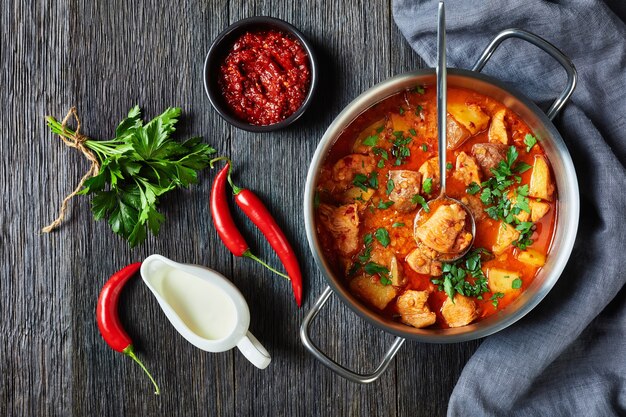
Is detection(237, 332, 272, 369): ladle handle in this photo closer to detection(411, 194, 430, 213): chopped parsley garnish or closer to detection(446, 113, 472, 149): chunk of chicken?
detection(411, 194, 430, 213): chopped parsley garnish

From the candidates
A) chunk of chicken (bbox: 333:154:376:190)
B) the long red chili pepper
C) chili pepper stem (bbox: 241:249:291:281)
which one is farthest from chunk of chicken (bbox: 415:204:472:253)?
the long red chili pepper

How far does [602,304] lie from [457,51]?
4.79ft

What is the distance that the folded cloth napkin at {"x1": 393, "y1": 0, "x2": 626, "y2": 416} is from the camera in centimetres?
296

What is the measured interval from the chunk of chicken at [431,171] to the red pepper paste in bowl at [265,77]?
74 cm

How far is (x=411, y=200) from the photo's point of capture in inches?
110

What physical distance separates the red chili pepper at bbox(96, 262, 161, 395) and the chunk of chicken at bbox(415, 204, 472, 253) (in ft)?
5.14

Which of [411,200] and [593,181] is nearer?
[411,200]

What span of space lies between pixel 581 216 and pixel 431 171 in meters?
0.93

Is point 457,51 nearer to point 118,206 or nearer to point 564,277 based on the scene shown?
point 564,277

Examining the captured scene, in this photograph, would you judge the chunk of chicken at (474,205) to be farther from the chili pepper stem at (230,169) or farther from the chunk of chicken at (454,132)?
the chili pepper stem at (230,169)

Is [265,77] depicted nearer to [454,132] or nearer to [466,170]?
[454,132]

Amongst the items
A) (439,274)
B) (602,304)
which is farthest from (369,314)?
(602,304)

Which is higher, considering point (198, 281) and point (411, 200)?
point (411, 200)

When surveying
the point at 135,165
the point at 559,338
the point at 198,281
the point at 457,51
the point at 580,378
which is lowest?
the point at 580,378
